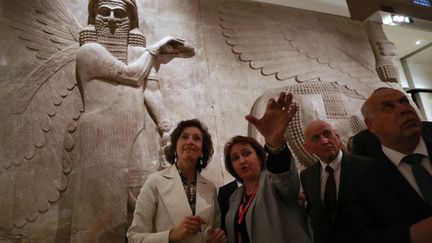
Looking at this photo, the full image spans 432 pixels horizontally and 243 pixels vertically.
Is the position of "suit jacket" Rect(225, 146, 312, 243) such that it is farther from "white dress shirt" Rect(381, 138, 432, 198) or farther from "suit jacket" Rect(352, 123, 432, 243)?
"white dress shirt" Rect(381, 138, 432, 198)

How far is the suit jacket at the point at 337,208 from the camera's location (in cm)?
181

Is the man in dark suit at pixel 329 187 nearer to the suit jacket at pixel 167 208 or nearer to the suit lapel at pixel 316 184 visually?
the suit lapel at pixel 316 184

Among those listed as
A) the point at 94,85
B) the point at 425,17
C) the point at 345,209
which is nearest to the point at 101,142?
the point at 94,85

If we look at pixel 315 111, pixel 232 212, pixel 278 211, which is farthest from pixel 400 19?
pixel 315 111

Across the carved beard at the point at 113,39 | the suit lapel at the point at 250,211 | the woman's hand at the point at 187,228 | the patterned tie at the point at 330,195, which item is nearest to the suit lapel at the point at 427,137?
the patterned tie at the point at 330,195

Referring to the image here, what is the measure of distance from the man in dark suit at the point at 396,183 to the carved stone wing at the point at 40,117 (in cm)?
269

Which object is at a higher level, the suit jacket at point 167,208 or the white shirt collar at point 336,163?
the white shirt collar at point 336,163

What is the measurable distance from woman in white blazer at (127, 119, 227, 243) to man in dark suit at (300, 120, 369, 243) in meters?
0.57

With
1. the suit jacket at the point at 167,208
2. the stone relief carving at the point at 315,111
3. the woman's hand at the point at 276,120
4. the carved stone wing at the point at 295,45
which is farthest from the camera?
the carved stone wing at the point at 295,45

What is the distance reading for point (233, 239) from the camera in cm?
187

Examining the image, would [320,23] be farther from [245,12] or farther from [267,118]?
[267,118]

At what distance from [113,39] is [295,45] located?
255cm

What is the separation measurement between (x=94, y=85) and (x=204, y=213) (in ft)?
6.55

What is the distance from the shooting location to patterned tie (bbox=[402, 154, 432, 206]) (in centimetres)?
133
